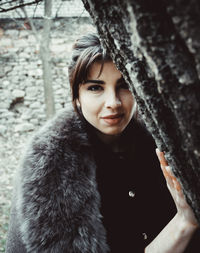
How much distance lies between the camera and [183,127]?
0.53 m

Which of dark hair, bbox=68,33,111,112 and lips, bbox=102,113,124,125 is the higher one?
dark hair, bbox=68,33,111,112

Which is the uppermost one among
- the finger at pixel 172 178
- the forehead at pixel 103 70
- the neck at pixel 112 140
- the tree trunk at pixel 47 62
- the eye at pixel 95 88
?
the tree trunk at pixel 47 62

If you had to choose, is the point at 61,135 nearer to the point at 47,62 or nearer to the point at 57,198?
the point at 57,198

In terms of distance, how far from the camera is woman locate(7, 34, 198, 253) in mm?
1260

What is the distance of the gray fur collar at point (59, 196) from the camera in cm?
126

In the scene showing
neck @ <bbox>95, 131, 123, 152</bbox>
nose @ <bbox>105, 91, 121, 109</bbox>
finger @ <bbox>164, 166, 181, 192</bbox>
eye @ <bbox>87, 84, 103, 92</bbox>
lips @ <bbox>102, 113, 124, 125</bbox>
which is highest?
eye @ <bbox>87, 84, 103, 92</bbox>

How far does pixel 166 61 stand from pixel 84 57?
1160mm

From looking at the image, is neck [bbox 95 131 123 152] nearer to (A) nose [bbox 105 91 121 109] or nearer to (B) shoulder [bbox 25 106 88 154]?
(B) shoulder [bbox 25 106 88 154]

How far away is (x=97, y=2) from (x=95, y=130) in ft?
4.17

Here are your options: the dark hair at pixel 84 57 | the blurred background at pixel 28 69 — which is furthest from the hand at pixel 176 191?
the blurred background at pixel 28 69

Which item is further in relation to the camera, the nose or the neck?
the neck

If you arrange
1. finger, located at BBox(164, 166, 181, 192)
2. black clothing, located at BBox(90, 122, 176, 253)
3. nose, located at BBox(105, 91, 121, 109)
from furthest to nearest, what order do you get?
black clothing, located at BBox(90, 122, 176, 253) → nose, located at BBox(105, 91, 121, 109) → finger, located at BBox(164, 166, 181, 192)

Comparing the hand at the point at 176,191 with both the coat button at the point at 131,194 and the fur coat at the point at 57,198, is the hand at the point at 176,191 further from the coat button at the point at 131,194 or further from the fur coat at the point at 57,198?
the coat button at the point at 131,194

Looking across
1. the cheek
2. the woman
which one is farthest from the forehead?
the cheek
